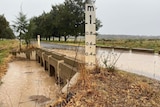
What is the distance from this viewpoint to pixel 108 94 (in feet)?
13.0

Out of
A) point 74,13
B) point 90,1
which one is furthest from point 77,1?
point 90,1

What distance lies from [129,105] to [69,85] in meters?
1.56

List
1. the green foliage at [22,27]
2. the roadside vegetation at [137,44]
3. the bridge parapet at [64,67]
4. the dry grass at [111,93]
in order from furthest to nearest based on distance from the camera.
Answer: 1. the green foliage at [22,27]
2. the roadside vegetation at [137,44]
3. the bridge parapet at [64,67]
4. the dry grass at [111,93]

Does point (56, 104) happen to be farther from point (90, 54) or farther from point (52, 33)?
point (52, 33)

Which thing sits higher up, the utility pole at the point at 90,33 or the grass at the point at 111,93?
the utility pole at the point at 90,33

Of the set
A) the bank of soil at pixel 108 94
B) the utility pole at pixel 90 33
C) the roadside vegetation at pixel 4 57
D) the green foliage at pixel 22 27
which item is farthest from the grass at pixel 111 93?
the green foliage at pixel 22 27

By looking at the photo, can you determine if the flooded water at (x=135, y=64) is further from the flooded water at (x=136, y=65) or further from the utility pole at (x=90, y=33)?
the utility pole at (x=90, y=33)

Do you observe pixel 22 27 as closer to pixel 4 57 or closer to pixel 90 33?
pixel 4 57

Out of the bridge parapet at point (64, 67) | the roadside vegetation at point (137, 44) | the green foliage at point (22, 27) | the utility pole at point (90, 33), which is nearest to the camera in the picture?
the utility pole at point (90, 33)

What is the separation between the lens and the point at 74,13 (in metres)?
38.2

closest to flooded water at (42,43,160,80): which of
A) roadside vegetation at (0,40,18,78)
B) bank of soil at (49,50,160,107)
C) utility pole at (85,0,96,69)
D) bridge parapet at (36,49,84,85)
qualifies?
utility pole at (85,0,96,69)

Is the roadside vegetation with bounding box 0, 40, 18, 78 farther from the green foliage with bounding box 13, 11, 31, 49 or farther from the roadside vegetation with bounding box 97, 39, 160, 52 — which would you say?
the roadside vegetation with bounding box 97, 39, 160, 52

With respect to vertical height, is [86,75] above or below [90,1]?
below

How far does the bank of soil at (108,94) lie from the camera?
3.66m
